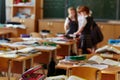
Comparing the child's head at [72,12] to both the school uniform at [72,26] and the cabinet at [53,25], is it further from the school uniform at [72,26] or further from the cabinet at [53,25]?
the cabinet at [53,25]

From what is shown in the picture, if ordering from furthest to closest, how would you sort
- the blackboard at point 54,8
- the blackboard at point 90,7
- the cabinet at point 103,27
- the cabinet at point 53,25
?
the blackboard at point 54,8 → the cabinet at point 53,25 → the blackboard at point 90,7 → the cabinet at point 103,27

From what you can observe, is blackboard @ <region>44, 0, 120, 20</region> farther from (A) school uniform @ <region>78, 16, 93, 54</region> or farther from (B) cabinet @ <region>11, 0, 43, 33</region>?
(A) school uniform @ <region>78, 16, 93, 54</region>

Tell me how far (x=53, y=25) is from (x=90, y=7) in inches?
52.4

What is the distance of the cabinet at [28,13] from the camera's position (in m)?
9.88

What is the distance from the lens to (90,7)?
9523 millimetres

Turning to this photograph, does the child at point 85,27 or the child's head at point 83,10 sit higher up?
the child's head at point 83,10

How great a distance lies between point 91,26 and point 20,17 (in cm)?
361

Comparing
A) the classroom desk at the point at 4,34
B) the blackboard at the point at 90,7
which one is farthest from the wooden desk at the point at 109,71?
the blackboard at the point at 90,7

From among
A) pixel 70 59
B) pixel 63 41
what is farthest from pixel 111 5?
pixel 70 59

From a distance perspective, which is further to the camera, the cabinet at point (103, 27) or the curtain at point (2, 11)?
the curtain at point (2, 11)

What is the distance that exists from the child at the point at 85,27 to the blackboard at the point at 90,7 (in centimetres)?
233

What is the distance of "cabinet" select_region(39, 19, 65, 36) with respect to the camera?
9.64 m

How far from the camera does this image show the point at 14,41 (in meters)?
6.30

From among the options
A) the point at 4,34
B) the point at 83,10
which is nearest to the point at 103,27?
the point at 83,10
